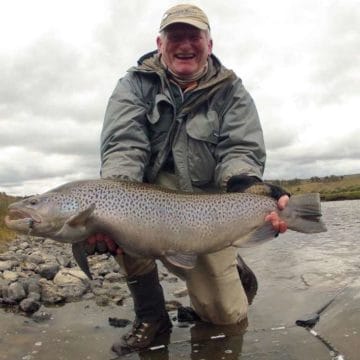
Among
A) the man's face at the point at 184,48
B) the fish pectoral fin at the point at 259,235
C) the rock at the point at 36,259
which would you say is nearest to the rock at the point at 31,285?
the rock at the point at 36,259

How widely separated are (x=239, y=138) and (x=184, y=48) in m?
0.98

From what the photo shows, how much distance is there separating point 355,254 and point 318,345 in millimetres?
4866

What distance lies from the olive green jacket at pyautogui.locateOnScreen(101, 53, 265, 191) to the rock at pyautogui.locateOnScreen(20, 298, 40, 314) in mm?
1763

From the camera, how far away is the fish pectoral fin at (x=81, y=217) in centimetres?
344

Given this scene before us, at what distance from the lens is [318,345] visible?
3.64 m

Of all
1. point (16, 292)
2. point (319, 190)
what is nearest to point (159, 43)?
point (16, 292)

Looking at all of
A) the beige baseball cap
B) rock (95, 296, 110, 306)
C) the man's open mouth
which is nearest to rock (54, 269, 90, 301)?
rock (95, 296, 110, 306)

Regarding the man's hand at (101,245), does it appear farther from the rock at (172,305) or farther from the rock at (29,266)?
the rock at (29,266)

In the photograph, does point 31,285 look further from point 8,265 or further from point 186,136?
point 186,136

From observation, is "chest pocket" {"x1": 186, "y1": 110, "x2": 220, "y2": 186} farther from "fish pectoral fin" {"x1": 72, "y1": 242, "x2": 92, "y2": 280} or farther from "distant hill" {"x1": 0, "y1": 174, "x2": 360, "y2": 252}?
"fish pectoral fin" {"x1": 72, "y1": 242, "x2": 92, "y2": 280}

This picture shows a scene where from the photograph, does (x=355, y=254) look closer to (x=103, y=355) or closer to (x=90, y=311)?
(x=90, y=311)

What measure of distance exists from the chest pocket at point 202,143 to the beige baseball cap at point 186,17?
81cm

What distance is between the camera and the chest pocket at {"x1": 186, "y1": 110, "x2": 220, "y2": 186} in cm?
454

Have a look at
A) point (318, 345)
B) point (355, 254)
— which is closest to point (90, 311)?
point (318, 345)
